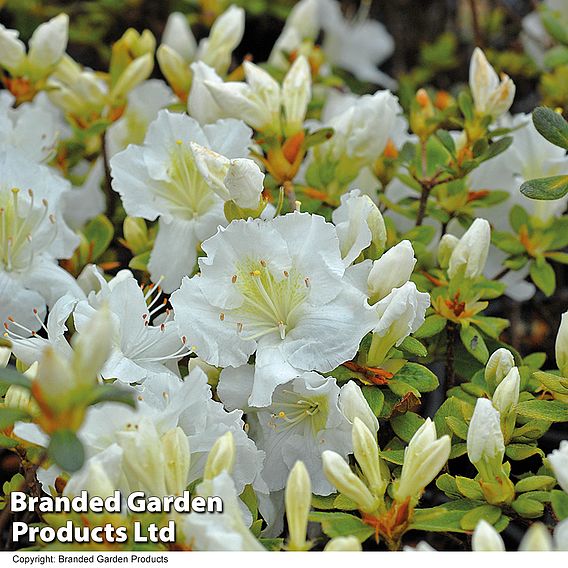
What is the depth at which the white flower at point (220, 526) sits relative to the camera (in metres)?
0.92

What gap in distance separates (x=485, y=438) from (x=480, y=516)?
96 mm

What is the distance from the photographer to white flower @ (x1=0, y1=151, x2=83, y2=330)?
1.45 meters

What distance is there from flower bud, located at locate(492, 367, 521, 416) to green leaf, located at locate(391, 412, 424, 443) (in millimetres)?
113

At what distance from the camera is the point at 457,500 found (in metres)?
1.17

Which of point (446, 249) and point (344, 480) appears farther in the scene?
point (446, 249)

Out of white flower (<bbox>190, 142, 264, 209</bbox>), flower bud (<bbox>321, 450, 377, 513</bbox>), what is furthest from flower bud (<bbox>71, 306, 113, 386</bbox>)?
white flower (<bbox>190, 142, 264, 209</bbox>)

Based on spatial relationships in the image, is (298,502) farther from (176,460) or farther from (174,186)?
(174,186)

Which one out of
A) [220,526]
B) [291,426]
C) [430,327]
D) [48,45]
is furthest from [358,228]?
A: [48,45]

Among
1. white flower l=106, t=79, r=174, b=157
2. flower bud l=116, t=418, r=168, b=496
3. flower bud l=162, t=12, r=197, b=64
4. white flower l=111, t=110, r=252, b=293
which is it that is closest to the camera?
flower bud l=116, t=418, r=168, b=496

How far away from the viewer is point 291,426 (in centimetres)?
127

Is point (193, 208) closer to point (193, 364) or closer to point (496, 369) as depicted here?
point (193, 364)

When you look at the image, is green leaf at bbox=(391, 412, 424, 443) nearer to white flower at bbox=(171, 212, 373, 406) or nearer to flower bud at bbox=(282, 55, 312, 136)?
white flower at bbox=(171, 212, 373, 406)

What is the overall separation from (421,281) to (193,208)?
0.40 m

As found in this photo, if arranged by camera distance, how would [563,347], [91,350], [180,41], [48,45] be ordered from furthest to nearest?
[180,41]
[48,45]
[563,347]
[91,350]
